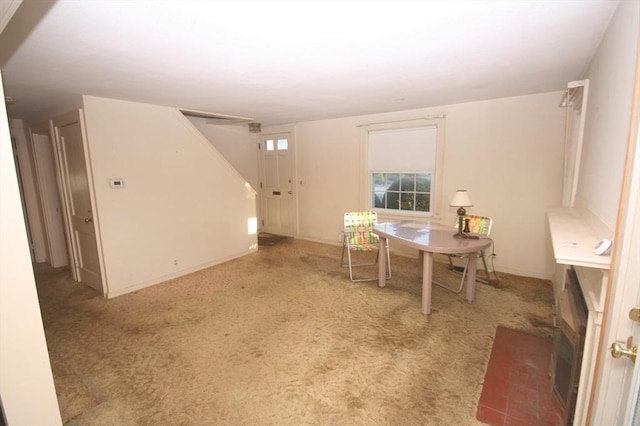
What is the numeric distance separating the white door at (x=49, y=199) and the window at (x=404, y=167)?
15.9ft

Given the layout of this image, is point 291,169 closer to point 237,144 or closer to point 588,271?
point 237,144

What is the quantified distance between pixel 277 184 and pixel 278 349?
4271 millimetres

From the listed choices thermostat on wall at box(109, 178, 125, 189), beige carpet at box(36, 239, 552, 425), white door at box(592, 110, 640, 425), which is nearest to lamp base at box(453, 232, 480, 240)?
beige carpet at box(36, 239, 552, 425)

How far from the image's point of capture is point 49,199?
4500 millimetres

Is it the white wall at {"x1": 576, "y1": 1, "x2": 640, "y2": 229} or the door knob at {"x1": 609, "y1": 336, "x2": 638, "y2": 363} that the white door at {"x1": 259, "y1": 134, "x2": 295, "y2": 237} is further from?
the door knob at {"x1": 609, "y1": 336, "x2": 638, "y2": 363}

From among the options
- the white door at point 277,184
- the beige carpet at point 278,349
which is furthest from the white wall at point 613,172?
the white door at point 277,184

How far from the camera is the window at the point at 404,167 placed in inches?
170

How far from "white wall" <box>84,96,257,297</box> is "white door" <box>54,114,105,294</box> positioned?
0.18 metres

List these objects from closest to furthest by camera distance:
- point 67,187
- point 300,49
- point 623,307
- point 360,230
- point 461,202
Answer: point 623,307 < point 300,49 < point 461,202 < point 67,187 < point 360,230

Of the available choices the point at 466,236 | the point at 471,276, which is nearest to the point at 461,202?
the point at 466,236

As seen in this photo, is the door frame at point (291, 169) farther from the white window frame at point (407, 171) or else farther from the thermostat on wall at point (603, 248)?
the thermostat on wall at point (603, 248)

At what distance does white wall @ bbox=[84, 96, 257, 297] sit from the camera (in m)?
3.34

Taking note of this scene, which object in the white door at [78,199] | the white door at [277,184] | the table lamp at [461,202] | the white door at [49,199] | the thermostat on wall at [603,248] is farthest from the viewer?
the white door at [277,184]

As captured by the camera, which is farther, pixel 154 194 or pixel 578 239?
pixel 154 194
